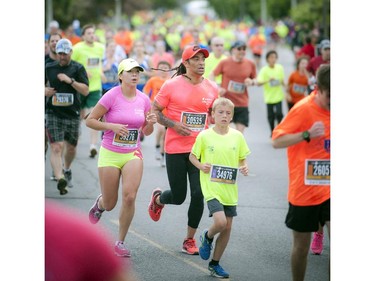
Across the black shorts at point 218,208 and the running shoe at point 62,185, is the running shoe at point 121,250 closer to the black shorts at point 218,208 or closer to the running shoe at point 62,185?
the black shorts at point 218,208

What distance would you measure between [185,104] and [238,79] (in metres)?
4.27

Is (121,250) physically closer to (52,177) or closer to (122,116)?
(122,116)

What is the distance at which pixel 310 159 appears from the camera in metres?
5.91

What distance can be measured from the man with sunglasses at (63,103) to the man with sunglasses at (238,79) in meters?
2.31

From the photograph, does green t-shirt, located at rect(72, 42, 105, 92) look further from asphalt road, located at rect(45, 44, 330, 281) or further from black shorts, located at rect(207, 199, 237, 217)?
black shorts, located at rect(207, 199, 237, 217)

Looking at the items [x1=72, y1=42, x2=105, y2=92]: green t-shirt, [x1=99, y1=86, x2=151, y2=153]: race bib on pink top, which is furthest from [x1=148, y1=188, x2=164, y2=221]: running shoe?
[x1=72, y1=42, x2=105, y2=92]: green t-shirt

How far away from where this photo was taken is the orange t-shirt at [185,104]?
7.52 meters

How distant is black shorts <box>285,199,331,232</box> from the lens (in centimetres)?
586

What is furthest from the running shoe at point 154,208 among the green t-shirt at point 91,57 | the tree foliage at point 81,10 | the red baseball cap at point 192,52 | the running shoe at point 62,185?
the green t-shirt at point 91,57

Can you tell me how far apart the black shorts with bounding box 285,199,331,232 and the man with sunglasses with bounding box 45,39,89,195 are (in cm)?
395

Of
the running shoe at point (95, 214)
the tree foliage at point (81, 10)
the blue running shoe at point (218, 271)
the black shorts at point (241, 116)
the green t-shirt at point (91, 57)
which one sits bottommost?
the blue running shoe at point (218, 271)
